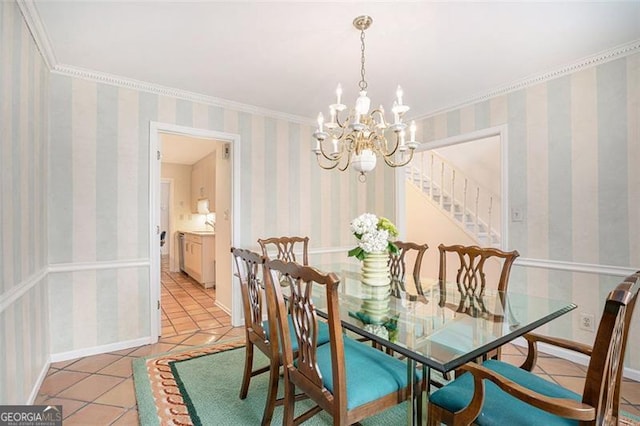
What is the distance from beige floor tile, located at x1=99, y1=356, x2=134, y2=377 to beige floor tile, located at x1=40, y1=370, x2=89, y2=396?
0.14m

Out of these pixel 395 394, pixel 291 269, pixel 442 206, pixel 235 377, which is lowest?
pixel 235 377

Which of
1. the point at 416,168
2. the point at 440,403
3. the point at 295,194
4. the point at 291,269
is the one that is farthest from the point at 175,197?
the point at 440,403

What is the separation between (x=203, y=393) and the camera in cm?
205

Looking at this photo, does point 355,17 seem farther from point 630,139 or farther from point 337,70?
point 630,139

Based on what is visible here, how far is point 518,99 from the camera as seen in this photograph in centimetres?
288

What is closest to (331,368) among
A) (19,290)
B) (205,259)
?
(19,290)

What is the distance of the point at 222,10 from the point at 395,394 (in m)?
2.26

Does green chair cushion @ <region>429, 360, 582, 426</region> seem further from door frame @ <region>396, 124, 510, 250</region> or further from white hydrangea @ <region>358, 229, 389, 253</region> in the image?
door frame @ <region>396, 124, 510, 250</region>

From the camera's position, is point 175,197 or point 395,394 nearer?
point 395,394

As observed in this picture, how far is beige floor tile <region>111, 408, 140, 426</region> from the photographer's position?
1.77m

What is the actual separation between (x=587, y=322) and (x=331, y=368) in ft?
7.85

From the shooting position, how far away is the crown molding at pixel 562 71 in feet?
7.52

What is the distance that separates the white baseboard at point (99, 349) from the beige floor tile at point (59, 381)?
215 millimetres

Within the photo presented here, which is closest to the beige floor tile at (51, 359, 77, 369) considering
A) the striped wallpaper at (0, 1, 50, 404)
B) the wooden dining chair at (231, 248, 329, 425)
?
the striped wallpaper at (0, 1, 50, 404)
